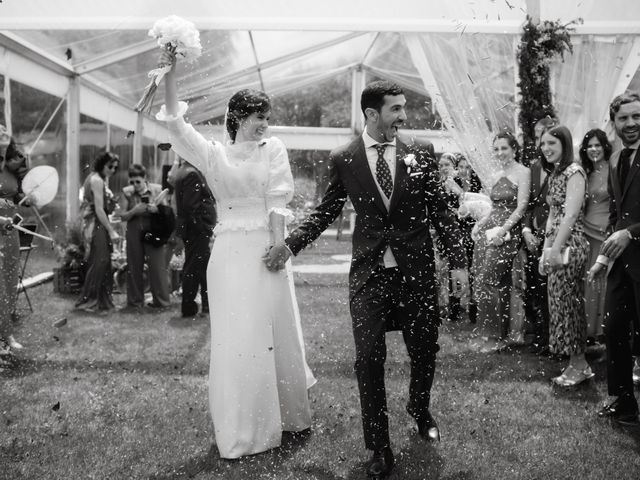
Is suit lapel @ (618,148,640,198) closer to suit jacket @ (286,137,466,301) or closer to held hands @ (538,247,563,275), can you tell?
held hands @ (538,247,563,275)

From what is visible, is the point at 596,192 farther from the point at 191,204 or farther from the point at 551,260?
the point at 191,204

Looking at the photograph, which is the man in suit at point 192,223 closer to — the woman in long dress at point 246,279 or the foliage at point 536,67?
the foliage at point 536,67

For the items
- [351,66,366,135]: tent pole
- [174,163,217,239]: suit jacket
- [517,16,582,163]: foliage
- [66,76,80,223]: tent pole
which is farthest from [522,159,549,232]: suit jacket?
[351,66,366,135]: tent pole

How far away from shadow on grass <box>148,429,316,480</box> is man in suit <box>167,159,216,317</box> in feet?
13.4

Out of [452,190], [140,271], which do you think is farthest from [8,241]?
[452,190]

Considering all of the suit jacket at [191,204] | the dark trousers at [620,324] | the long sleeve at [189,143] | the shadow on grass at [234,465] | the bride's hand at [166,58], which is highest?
the bride's hand at [166,58]

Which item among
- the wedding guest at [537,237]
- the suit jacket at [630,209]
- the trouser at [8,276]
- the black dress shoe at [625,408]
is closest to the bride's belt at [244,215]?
the suit jacket at [630,209]

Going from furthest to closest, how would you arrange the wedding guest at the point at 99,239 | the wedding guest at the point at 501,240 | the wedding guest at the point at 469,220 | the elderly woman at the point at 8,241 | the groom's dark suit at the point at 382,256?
1. the wedding guest at the point at 99,239
2. the wedding guest at the point at 469,220
3. the wedding guest at the point at 501,240
4. the elderly woman at the point at 8,241
5. the groom's dark suit at the point at 382,256

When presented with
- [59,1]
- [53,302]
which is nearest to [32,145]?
[53,302]

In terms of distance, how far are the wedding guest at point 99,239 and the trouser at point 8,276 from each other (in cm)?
221

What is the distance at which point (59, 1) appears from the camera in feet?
20.7

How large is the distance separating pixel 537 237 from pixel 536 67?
180 centimetres

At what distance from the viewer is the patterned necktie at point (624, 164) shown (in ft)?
12.4

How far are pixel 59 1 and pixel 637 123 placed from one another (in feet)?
18.0
